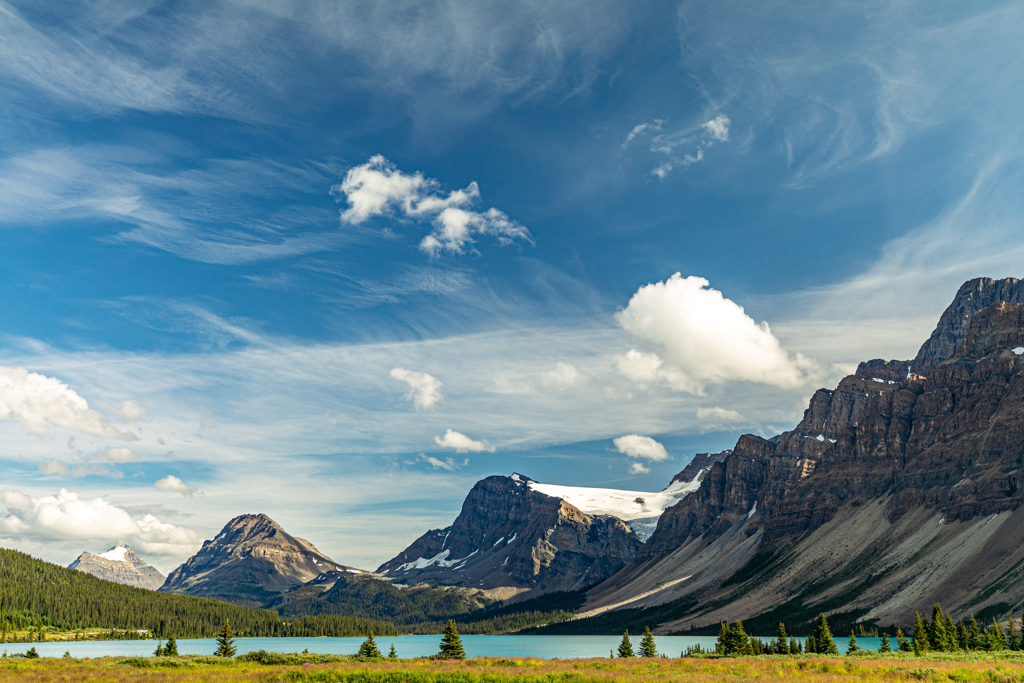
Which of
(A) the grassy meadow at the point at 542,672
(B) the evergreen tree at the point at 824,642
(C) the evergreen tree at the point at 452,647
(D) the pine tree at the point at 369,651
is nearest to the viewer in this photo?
(A) the grassy meadow at the point at 542,672

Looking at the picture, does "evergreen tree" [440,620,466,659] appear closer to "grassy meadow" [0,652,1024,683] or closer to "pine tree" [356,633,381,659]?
"grassy meadow" [0,652,1024,683]

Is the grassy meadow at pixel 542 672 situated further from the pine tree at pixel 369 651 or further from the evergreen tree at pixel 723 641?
the evergreen tree at pixel 723 641

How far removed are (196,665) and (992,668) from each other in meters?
76.1

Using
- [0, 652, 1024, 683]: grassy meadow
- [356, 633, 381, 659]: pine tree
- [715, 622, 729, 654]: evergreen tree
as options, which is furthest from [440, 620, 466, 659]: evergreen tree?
[715, 622, 729, 654]: evergreen tree

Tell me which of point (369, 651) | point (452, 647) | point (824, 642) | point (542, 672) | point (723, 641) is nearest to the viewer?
point (542, 672)

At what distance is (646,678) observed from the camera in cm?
5350

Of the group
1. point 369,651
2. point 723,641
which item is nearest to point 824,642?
point 723,641

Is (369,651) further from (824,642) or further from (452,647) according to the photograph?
(824,642)

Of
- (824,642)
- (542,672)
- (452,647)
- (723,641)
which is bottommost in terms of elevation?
(824,642)

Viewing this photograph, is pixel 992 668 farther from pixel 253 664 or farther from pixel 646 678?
pixel 253 664

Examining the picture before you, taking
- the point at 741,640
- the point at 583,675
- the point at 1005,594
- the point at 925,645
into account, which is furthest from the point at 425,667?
the point at 1005,594

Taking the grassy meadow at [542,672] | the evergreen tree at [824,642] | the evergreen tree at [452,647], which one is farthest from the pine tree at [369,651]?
the evergreen tree at [824,642]

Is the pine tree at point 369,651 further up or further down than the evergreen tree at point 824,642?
further up

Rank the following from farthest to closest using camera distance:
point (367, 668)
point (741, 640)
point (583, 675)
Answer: point (741, 640) < point (367, 668) < point (583, 675)
